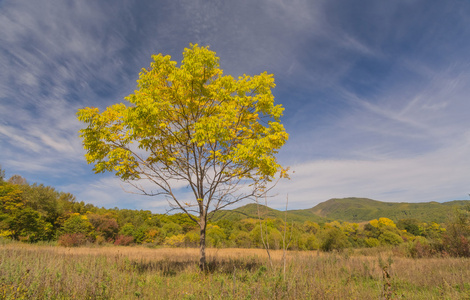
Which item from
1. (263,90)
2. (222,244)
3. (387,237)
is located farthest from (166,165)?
(387,237)

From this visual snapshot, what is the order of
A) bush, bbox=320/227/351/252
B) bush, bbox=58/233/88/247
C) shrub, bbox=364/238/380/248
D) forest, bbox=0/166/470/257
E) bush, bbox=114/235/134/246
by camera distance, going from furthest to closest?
bush, bbox=114/235/134/246 → shrub, bbox=364/238/380/248 → bush, bbox=58/233/88/247 → bush, bbox=320/227/351/252 → forest, bbox=0/166/470/257

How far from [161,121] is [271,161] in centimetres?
415

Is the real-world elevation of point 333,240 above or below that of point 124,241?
above

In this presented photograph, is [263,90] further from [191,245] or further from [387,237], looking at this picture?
[387,237]

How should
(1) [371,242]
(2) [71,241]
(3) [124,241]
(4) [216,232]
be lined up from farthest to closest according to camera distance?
(3) [124,241], (4) [216,232], (1) [371,242], (2) [71,241]

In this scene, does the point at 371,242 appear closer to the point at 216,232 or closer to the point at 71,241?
the point at 216,232

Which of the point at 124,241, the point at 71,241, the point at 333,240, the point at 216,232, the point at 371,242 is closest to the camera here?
the point at 333,240

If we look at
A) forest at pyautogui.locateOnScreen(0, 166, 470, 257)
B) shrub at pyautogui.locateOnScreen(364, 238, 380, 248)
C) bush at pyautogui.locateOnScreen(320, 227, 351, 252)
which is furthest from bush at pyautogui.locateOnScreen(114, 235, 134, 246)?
shrub at pyautogui.locateOnScreen(364, 238, 380, 248)

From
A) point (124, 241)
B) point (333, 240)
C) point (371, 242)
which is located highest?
point (333, 240)

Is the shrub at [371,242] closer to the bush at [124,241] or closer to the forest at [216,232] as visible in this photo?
the forest at [216,232]

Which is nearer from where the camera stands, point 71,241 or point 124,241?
point 71,241

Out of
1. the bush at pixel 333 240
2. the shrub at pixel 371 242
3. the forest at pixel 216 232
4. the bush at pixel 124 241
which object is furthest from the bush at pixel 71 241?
the shrub at pixel 371 242

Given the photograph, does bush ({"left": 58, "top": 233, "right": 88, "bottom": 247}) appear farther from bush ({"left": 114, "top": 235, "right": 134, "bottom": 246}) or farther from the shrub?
the shrub

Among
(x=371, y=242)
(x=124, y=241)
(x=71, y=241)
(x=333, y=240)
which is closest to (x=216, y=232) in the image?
(x=333, y=240)
